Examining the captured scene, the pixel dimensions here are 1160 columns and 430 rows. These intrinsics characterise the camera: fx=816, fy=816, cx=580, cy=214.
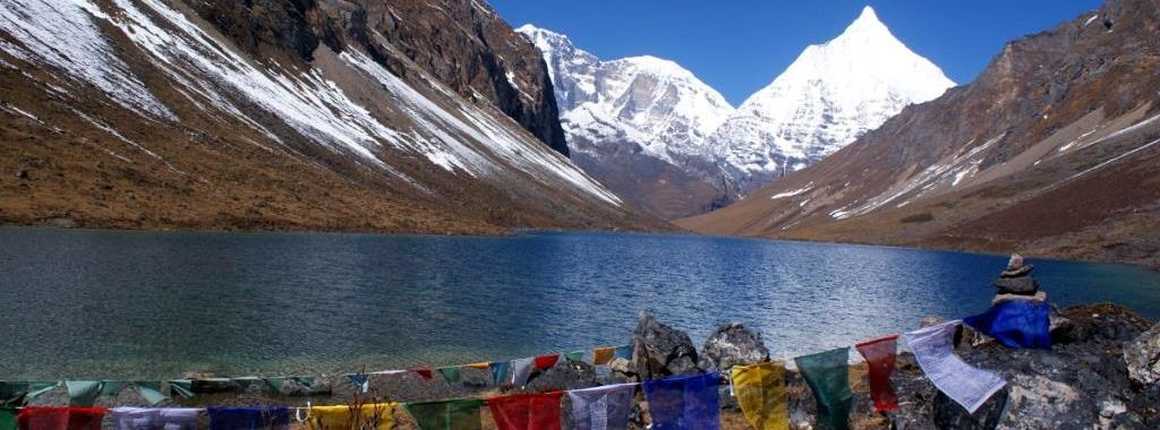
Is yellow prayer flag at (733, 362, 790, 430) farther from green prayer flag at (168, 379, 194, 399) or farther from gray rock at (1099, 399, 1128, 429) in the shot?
green prayer flag at (168, 379, 194, 399)

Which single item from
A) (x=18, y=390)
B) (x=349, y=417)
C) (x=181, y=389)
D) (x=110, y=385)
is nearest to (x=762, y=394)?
(x=349, y=417)

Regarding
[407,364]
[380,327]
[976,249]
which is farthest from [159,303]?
[976,249]

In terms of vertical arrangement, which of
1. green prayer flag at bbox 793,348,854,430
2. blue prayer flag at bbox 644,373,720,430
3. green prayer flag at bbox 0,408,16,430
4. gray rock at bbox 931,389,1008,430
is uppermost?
gray rock at bbox 931,389,1008,430

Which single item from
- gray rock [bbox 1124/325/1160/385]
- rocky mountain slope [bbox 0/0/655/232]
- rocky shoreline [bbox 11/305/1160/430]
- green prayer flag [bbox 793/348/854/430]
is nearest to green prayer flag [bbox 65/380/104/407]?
rocky shoreline [bbox 11/305/1160/430]

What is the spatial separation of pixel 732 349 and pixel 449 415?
45.8ft

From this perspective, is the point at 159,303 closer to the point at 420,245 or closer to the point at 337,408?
the point at 337,408

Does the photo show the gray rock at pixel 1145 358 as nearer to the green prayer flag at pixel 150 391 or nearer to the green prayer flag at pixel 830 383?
the green prayer flag at pixel 830 383

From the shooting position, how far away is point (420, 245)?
96438mm

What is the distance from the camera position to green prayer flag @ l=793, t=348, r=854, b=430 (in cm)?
1834

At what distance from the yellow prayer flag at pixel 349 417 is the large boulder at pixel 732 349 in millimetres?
12979

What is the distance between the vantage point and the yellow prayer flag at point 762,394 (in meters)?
18.3

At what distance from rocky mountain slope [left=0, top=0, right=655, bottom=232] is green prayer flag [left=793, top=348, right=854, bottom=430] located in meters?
76.5

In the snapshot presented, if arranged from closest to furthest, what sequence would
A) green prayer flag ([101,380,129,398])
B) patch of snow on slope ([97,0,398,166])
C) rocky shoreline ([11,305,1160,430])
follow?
rocky shoreline ([11,305,1160,430]) → green prayer flag ([101,380,129,398]) → patch of snow on slope ([97,0,398,166])

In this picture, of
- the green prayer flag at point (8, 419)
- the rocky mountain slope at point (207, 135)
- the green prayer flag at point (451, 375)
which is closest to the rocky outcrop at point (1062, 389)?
the green prayer flag at point (451, 375)
